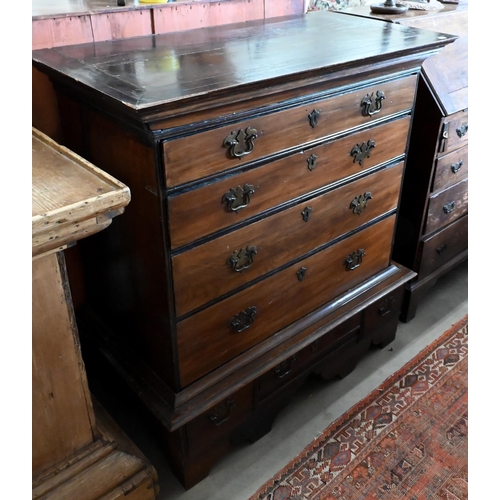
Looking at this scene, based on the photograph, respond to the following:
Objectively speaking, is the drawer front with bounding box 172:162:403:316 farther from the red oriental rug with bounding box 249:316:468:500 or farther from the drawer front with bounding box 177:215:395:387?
the red oriental rug with bounding box 249:316:468:500

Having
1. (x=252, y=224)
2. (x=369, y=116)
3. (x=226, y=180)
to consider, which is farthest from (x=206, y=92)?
(x=369, y=116)

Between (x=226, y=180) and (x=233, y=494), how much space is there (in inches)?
37.2

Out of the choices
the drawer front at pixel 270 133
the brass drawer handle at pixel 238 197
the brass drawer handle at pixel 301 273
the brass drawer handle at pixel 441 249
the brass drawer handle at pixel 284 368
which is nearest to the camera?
the drawer front at pixel 270 133

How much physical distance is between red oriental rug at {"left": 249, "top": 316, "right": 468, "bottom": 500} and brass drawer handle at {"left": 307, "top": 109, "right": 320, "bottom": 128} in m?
1.01

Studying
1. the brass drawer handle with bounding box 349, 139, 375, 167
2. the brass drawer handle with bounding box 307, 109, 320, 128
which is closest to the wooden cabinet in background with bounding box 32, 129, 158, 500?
the brass drawer handle with bounding box 307, 109, 320, 128

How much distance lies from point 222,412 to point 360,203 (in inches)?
29.3

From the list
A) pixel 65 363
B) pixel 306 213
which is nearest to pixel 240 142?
pixel 306 213

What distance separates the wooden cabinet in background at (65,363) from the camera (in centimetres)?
91

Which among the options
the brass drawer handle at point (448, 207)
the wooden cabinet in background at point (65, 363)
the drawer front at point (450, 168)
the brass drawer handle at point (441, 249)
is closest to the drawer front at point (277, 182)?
the wooden cabinet in background at point (65, 363)

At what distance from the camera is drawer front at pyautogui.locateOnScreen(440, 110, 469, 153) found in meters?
1.83

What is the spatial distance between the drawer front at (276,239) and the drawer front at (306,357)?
367mm

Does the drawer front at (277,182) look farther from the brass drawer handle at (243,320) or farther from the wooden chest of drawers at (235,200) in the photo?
the brass drawer handle at (243,320)

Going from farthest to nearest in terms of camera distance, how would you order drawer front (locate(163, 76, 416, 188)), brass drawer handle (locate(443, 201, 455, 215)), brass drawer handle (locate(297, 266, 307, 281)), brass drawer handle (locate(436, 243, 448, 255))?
brass drawer handle (locate(436, 243, 448, 255)), brass drawer handle (locate(443, 201, 455, 215)), brass drawer handle (locate(297, 266, 307, 281)), drawer front (locate(163, 76, 416, 188))

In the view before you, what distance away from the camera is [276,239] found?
139 cm
